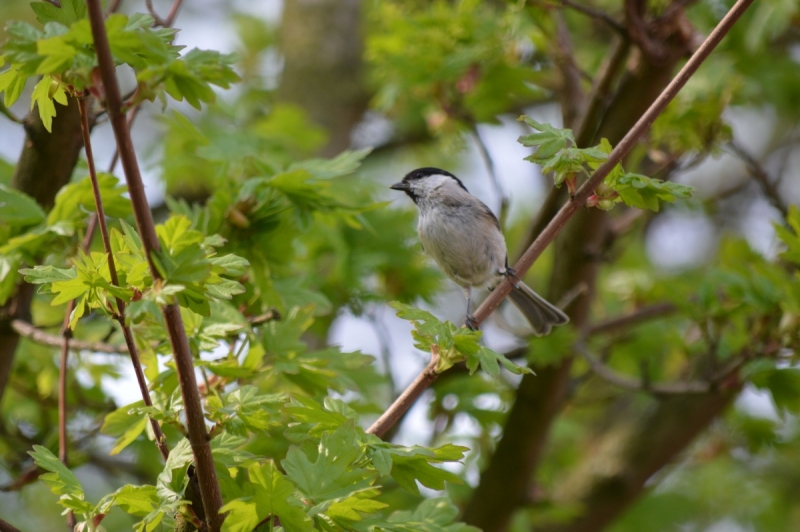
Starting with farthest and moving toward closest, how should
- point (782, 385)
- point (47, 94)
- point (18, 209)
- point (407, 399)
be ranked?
point (782, 385) → point (18, 209) → point (407, 399) → point (47, 94)

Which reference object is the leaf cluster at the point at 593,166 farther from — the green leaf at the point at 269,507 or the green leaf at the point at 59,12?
the green leaf at the point at 59,12

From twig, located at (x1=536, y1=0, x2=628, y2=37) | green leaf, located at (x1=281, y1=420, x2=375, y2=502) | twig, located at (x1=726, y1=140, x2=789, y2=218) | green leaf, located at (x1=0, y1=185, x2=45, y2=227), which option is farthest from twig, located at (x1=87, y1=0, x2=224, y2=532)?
twig, located at (x1=726, y1=140, x2=789, y2=218)

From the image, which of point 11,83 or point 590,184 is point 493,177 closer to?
point 590,184

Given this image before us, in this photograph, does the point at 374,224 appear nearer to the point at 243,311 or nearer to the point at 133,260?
the point at 243,311

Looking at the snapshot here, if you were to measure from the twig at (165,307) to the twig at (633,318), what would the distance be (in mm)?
2569

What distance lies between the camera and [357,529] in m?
1.52

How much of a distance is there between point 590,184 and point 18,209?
5.49 ft

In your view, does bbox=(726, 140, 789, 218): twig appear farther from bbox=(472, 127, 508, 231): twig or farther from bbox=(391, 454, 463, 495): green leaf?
bbox=(391, 454, 463, 495): green leaf

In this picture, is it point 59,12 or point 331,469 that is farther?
point 59,12

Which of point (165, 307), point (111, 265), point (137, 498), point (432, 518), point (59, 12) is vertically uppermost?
point (59, 12)

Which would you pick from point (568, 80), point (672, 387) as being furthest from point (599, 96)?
point (672, 387)

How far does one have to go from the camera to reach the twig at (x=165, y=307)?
1290 millimetres

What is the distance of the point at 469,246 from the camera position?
3.43 meters

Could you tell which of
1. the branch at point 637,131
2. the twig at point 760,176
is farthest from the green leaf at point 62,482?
the twig at point 760,176
